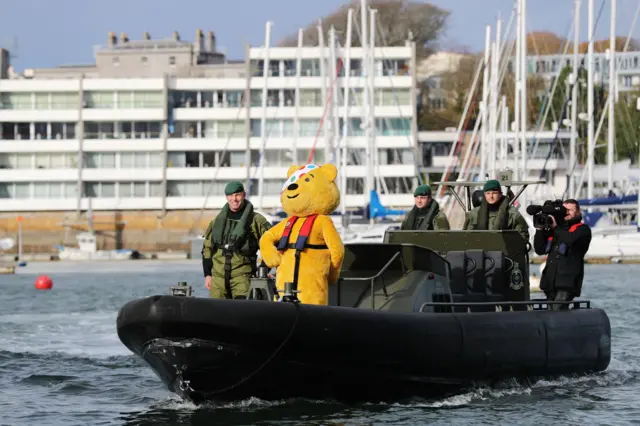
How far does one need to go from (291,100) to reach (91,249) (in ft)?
55.4

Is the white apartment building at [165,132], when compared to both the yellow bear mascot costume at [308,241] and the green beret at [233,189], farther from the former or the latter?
the yellow bear mascot costume at [308,241]

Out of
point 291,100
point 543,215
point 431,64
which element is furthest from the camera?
point 431,64

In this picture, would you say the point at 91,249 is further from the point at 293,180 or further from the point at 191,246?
the point at 293,180

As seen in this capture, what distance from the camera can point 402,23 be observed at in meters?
104

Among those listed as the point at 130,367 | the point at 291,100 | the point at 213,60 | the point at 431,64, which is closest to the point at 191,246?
the point at 291,100

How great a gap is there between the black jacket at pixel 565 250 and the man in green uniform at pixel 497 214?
20.0 inches

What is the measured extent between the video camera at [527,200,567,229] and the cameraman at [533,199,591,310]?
4 cm

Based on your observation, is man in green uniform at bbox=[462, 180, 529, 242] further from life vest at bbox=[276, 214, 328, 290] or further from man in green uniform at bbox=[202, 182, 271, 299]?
life vest at bbox=[276, 214, 328, 290]

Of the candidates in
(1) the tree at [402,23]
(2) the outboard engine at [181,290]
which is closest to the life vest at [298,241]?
(2) the outboard engine at [181,290]

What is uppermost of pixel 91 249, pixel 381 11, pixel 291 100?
pixel 381 11

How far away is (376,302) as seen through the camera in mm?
12992

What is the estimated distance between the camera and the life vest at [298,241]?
1211cm

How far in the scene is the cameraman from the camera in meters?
14.3

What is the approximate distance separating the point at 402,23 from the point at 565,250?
298 ft
